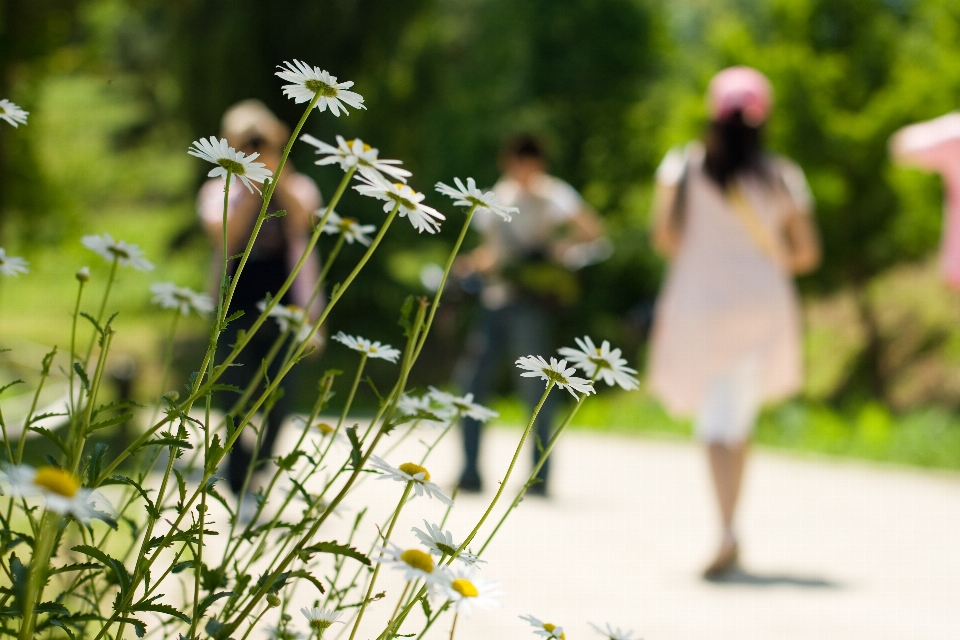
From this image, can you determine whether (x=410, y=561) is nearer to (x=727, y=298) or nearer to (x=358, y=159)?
(x=358, y=159)

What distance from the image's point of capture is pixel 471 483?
5.32 m

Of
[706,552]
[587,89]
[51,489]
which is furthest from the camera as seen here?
[587,89]

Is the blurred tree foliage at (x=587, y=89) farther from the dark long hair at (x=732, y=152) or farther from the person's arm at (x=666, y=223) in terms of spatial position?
the dark long hair at (x=732, y=152)

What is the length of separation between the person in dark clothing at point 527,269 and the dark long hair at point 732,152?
143cm

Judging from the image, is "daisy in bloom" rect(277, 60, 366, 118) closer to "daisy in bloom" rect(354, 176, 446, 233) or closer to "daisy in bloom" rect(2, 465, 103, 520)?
"daisy in bloom" rect(354, 176, 446, 233)

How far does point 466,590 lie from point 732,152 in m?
3.28

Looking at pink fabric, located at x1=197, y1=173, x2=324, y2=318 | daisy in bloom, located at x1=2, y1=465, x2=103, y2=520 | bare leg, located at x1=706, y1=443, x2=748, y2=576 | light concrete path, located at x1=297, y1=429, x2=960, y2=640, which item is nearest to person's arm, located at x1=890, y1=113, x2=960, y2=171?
bare leg, located at x1=706, y1=443, x2=748, y2=576

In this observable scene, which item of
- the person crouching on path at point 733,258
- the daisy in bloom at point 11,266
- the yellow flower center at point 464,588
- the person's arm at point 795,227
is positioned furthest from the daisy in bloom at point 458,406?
the person's arm at point 795,227

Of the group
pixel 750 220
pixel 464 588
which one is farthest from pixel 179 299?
pixel 750 220

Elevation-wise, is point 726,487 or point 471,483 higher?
point 471,483

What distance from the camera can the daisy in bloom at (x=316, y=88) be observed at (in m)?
1.22

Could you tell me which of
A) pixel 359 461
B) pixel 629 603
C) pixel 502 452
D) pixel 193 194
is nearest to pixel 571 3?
pixel 193 194

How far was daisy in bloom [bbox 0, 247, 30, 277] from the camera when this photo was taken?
1.39 m

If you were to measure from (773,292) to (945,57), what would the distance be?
21.6 ft
